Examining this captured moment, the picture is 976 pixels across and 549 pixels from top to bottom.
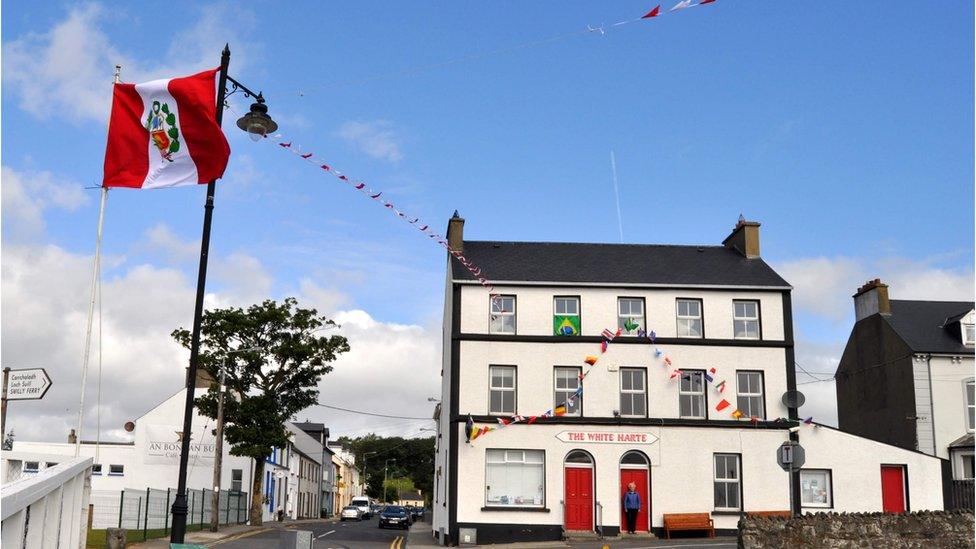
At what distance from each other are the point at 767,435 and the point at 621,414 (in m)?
5.03

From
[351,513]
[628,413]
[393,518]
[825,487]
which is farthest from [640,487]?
[351,513]

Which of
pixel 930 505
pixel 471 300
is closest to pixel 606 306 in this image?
pixel 471 300

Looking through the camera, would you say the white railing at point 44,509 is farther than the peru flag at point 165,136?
No

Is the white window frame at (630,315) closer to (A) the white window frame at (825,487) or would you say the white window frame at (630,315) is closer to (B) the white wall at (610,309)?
(B) the white wall at (610,309)

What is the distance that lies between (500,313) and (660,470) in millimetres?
7505

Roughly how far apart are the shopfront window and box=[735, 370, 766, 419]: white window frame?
7083 mm

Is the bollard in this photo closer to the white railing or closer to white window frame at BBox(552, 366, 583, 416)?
white window frame at BBox(552, 366, 583, 416)

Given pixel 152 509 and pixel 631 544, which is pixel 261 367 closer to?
pixel 152 509

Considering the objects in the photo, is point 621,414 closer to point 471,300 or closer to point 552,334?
point 552,334

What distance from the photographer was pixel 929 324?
39781 mm

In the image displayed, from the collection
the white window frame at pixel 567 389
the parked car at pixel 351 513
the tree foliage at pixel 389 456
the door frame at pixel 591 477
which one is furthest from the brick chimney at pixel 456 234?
the tree foliage at pixel 389 456

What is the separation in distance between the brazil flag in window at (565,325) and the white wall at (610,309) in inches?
7.1

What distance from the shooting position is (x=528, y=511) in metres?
30.7

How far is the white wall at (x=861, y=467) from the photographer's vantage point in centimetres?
3175
